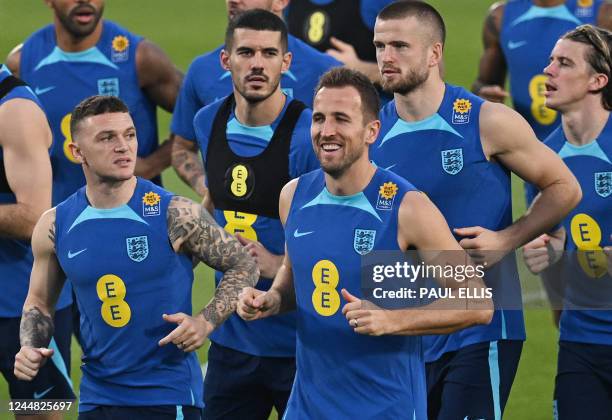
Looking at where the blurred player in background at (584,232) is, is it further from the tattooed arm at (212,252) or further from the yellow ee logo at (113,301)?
the yellow ee logo at (113,301)

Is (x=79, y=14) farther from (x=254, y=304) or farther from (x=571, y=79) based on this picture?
(x=254, y=304)

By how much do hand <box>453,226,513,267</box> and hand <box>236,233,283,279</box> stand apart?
0.95m

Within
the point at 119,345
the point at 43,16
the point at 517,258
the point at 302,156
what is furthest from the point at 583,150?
the point at 43,16

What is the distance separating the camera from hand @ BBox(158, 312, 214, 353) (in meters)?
6.58

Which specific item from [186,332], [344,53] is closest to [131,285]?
[186,332]

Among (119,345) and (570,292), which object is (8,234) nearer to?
(119,345)

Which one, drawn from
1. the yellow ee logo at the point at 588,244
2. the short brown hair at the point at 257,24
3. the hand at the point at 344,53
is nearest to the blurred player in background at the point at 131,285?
the short brown hair at the point at 257,24

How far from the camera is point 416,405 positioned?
21.1 feet

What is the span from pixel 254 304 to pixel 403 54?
1.55m

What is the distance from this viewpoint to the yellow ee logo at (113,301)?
266 inches

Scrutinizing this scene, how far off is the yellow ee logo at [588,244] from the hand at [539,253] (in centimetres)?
30

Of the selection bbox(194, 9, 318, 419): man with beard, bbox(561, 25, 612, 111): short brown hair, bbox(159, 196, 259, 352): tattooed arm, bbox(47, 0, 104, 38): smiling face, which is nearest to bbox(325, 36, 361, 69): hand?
bbox(47, 0, 104, 38): smiling face

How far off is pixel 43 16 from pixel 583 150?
13.9 meters

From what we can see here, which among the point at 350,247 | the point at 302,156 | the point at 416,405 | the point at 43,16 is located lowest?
the point at 416,405
